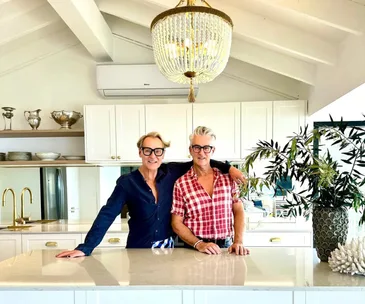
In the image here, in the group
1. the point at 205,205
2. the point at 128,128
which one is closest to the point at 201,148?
the point at 205,205

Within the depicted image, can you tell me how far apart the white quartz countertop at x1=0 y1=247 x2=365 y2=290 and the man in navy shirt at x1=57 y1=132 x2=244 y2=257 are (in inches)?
6.5

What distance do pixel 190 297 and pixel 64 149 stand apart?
2.96 m

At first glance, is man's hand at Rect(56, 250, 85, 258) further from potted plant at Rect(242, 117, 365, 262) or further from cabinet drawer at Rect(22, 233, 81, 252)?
cabinet drawer at Rect(22, 233, 81, 252)

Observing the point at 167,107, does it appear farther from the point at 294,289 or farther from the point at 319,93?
the point at 294,289

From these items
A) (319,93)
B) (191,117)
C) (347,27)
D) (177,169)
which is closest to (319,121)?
(319,93)

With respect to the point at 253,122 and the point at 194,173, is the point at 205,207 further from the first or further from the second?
the point at 253,122

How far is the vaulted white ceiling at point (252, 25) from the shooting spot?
73.9 inches

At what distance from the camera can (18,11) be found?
2.81m

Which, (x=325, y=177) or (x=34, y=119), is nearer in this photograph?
(x=325, y=177)

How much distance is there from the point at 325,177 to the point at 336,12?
3.92 feet

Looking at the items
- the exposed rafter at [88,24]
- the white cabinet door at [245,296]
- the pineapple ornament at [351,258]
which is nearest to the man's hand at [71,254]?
the white cabinet door at [245,296]

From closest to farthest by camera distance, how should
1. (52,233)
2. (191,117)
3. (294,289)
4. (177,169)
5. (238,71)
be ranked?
1. (294,289)
2. (177,169)
3. (52,233)
4. (191,117)
5. (238,71)

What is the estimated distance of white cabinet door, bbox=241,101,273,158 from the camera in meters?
3.25

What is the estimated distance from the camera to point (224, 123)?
3.26 meters
